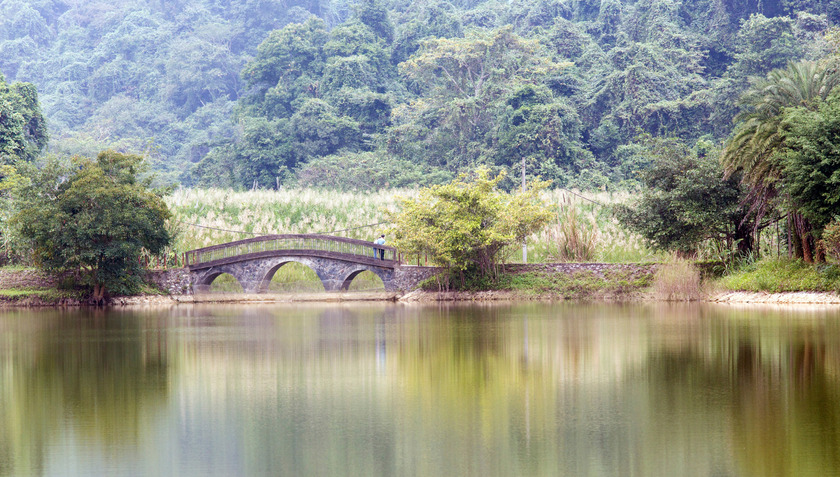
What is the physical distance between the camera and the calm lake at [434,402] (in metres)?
8.04

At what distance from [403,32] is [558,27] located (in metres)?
12.4

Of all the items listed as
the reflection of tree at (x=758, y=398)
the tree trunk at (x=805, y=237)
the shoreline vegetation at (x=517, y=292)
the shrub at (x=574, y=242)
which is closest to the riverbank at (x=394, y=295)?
the shoreline vegetation at (x=517, y=292)

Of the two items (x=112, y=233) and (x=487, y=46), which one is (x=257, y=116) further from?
(x=112, y=233)

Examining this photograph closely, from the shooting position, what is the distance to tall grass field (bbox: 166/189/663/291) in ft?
119

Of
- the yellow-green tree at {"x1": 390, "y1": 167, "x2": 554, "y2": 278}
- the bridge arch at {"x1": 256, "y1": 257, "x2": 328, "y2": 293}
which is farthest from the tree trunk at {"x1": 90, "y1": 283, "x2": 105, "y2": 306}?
the yellow-green tree at {"x1": 390, "y1": 167, "x2": 554, "y2": 278}

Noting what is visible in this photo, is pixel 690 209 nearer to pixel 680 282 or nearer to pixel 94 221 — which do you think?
pixel 680 282

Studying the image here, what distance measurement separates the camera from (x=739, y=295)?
28141 mm

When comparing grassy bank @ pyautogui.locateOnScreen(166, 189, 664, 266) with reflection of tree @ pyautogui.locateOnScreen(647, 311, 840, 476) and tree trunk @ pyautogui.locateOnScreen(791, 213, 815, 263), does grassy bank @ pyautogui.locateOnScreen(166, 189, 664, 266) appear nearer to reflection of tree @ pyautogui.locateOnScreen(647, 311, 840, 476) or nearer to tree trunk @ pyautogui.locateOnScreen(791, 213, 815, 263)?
tree trunk @ pyautogui.locateOnScreen(791, 213, 815, 263)

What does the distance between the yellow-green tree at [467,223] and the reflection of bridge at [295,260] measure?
191cm

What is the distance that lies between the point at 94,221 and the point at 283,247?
8.06 m

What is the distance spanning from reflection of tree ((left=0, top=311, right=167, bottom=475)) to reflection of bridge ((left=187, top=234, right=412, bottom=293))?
14.8m

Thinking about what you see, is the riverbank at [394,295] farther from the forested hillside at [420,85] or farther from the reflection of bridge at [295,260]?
the forested hillside at [420,85]

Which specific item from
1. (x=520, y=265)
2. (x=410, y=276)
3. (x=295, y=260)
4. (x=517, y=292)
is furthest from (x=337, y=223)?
(x=517, y=292)

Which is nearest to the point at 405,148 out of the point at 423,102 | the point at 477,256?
the point at 423,102
